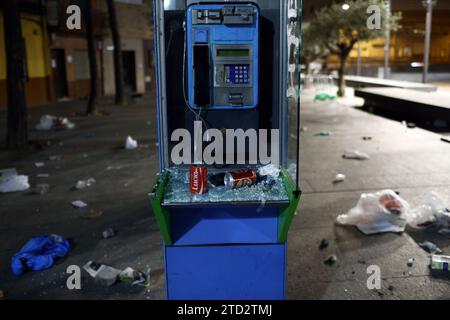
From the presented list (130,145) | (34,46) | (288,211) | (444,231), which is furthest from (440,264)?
(34,46)

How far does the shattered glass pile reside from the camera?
2.55 metres

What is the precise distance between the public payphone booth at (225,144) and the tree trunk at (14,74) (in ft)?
20.5

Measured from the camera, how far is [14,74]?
8344mm

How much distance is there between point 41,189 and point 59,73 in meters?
14.8

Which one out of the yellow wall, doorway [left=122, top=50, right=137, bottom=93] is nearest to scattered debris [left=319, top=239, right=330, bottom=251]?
the yellow wall

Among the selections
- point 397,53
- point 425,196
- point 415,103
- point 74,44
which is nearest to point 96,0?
point 74,44

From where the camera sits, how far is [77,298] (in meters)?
3.39

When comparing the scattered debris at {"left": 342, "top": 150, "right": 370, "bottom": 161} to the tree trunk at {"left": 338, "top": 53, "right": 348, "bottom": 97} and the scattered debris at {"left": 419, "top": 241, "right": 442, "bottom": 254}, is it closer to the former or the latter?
the scattered debris at {"left": 419, "top": 241, "right": 442, "bottom": 254}

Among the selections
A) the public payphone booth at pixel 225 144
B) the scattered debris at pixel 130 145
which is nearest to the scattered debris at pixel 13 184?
the scattered debris at pixel 130 145

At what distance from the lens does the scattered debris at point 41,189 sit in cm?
601

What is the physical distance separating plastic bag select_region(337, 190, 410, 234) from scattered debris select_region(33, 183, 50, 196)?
3.75m

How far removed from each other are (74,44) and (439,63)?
29.1 meters

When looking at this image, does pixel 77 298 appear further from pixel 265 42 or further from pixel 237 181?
pixel 265 42

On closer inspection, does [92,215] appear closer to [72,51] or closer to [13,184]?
[13,184]
